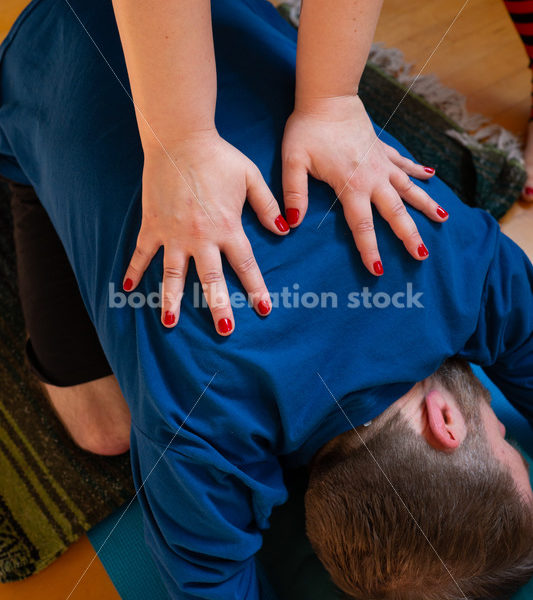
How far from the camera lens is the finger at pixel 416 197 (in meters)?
0.74

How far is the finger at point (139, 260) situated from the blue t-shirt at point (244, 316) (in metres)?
0.01

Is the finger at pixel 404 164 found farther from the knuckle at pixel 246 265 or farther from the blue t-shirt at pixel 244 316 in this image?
the knuckle at pixel 246 265

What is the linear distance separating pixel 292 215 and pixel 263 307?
0.12m

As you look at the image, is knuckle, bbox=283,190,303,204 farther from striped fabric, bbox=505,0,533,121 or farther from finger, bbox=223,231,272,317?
striped fabric, bbox=505,0,533,121

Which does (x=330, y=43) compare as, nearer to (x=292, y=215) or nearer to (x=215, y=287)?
(x=292, y=215)

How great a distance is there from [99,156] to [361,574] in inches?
24.6

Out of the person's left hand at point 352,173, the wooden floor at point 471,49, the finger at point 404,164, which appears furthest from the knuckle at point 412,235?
the wooden floor at point 471,49

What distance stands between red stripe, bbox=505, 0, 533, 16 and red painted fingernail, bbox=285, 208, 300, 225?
3.32ft

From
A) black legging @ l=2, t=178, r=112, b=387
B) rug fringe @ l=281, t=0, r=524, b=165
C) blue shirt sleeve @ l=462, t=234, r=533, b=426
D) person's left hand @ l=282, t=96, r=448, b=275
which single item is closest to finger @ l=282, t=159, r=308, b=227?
person's left hand @ l=282, t=96, r=448, b=275

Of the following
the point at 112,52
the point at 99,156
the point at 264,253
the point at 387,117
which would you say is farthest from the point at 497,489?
the point at 387,117

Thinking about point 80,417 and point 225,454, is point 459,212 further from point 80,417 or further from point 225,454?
point 80,417

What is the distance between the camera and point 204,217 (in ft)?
2.25

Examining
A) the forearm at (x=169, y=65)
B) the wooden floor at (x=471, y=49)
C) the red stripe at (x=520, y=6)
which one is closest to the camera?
the forearm at (x=169, y=65)

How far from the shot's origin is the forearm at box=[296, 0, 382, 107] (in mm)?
716
